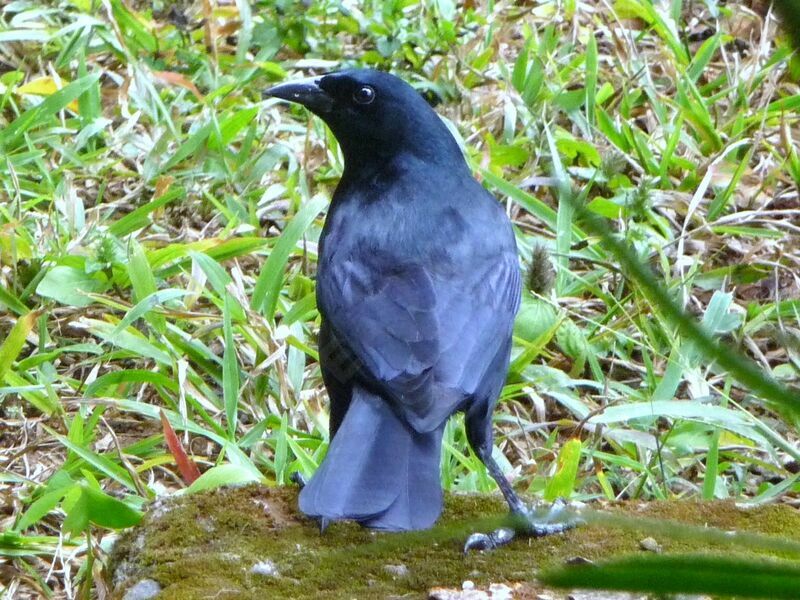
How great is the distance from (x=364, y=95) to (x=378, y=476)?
61.1 inches

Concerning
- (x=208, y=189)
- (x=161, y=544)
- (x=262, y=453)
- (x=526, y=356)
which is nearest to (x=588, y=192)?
(x=526, y=356)

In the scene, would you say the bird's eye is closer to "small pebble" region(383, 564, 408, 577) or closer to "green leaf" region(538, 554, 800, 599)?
"small pebble" region(383, 564, 408, 577)

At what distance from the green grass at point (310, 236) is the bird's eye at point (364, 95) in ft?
1.85

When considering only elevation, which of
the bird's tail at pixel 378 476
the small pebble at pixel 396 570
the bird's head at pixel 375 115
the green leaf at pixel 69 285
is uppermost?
the bird's head at pixel 375 115

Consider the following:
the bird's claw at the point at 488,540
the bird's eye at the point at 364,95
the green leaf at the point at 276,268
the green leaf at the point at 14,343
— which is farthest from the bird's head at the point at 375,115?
the bird's claw at the point at 488,540

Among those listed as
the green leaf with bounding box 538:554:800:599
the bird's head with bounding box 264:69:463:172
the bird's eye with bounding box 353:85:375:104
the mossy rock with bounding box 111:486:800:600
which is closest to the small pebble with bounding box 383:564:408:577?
the mossy rock with bounding box 111:486:800:600

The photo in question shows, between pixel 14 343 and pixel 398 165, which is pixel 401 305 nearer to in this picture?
pixel 398 165

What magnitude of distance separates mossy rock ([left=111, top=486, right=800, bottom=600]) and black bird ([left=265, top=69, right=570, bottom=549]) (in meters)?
0.07

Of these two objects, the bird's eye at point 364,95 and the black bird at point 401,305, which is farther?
the bird's eye at point 364,95

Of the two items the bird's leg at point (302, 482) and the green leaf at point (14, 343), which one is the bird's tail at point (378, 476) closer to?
the bird's leg at point (302, 482)

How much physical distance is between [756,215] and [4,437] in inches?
116

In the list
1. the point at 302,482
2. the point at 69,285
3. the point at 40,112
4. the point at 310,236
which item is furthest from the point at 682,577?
the point at 40,112

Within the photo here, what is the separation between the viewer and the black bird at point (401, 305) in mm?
2520

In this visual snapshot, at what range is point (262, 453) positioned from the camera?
3.72 metres
